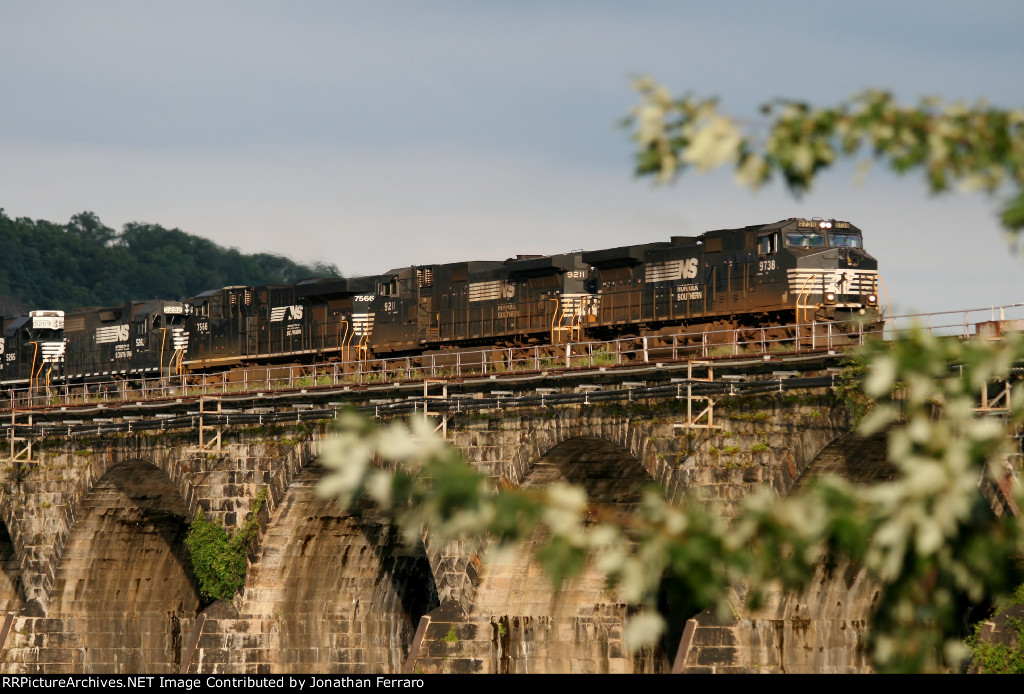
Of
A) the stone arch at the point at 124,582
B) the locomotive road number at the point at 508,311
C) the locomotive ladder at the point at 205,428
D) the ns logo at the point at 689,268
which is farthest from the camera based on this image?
the stone arch at the point at 124,582

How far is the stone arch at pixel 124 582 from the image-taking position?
49.3m

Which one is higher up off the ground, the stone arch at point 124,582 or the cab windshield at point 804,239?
the cab windshield at point 804,239

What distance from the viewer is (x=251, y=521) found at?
43.2 metres

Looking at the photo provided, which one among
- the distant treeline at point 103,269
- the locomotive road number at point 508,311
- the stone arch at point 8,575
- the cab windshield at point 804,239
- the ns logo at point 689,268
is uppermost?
the distant treeline at point 103,269

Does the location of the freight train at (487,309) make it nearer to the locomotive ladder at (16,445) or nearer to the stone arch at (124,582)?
the stone arch at (124,582)

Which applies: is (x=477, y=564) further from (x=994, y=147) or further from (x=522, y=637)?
(x=994, y=147)

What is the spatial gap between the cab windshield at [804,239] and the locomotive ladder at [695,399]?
747 centimetres

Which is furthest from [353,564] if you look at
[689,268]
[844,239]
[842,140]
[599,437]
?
[842,140]

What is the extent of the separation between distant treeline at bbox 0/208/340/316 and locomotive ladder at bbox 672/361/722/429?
148 metres

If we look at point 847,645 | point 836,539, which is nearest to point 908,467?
point 836,539

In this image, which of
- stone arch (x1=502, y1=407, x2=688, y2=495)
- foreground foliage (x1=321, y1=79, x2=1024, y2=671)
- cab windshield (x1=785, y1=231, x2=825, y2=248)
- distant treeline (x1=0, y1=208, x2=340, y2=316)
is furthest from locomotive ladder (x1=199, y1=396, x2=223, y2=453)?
distant treeline (x1=0, y1=208, x2=340, y2=316)

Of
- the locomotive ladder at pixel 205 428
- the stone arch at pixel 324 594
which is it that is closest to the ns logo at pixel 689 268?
the stone arch at pixel 324 594

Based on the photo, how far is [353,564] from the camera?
4641 centimetres

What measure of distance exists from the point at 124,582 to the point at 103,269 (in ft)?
463
